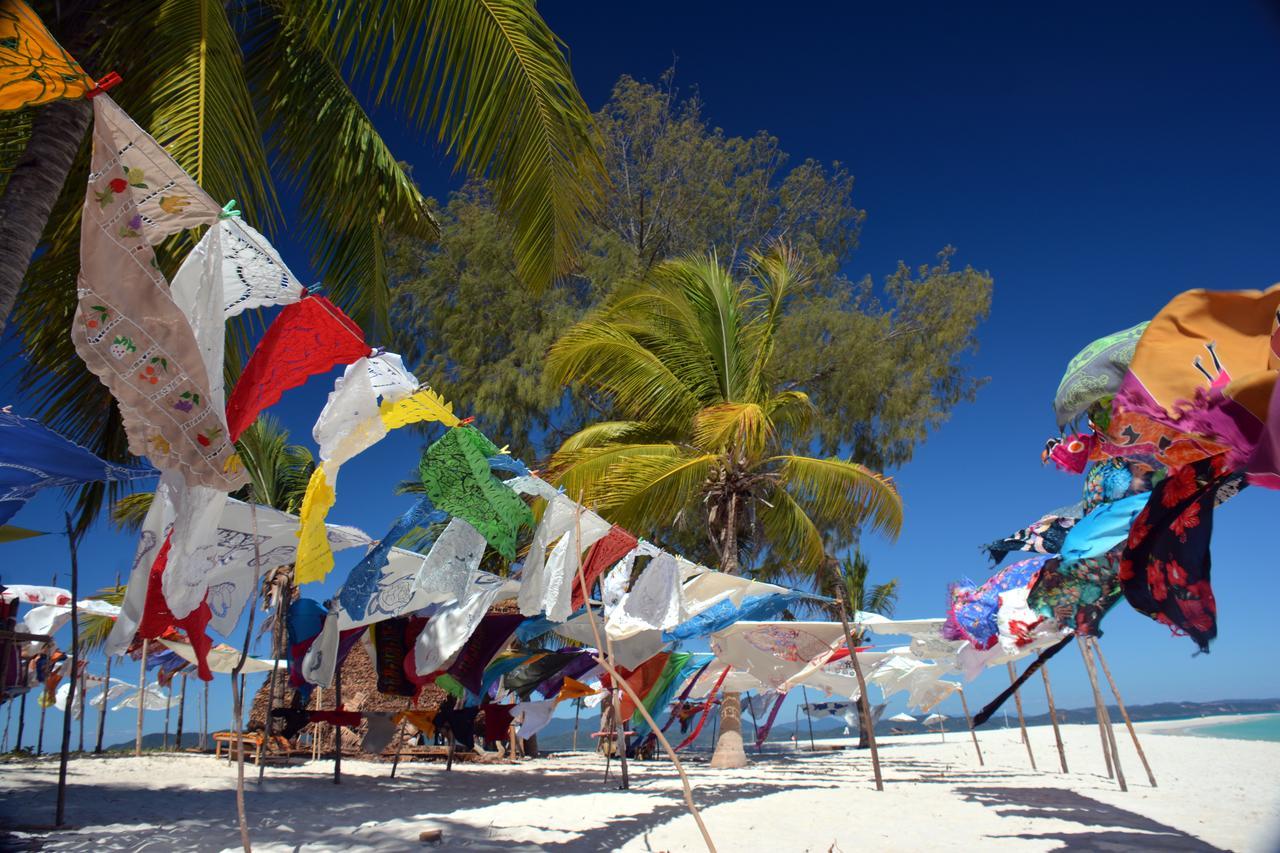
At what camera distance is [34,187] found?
15.5 ft

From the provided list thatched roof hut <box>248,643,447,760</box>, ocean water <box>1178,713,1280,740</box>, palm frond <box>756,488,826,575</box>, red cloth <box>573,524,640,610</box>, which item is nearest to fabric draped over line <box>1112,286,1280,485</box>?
red cloth <box>573,524,640,610</box>

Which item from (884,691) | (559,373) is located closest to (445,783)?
(559,373)

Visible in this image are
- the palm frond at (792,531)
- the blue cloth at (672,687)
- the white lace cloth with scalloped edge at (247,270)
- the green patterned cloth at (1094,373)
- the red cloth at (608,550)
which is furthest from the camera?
the palm frond at (792,531)

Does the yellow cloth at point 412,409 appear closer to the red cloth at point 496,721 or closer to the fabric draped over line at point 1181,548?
the fabric draped over line at point 1181,548

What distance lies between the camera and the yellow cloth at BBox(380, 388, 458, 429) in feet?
16.8

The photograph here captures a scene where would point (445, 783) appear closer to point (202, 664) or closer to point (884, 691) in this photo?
point (202, 664)

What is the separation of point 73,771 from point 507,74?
38.4 ft

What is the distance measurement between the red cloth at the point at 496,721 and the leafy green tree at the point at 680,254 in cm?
712

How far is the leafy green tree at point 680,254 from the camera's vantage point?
17812 millimetres

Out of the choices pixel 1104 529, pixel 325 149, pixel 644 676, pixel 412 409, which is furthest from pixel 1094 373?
pixel 644 676

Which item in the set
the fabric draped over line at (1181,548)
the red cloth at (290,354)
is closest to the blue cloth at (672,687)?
the fabric draped over line at (1181,548)

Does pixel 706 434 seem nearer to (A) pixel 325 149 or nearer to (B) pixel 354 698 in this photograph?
(A) pixel 325 149

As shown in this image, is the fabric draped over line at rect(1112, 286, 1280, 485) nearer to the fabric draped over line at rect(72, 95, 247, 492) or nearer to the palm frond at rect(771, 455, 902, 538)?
the fabric draped over line at rect(72, 95, 247, 492)

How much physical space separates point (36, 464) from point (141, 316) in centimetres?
273
